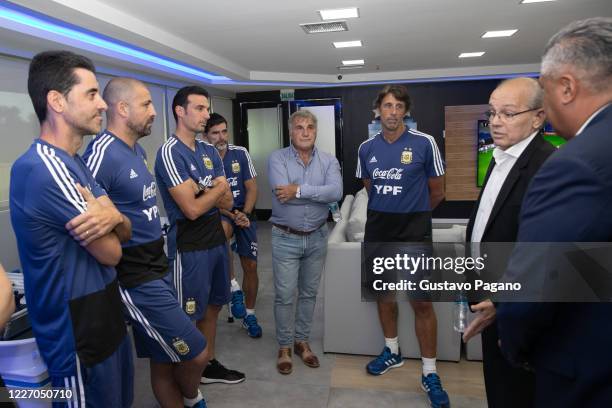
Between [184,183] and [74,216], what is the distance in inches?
33.9

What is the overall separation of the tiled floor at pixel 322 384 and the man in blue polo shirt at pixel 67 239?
1.20 metres

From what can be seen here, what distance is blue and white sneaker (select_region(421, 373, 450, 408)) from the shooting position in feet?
7.82

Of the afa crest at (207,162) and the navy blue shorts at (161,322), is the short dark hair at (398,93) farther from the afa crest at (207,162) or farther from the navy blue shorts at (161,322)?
the navy blue shorts at (161,322)

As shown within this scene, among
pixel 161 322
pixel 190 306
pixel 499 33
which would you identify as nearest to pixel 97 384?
pixel 161 322

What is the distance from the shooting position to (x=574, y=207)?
89 cm

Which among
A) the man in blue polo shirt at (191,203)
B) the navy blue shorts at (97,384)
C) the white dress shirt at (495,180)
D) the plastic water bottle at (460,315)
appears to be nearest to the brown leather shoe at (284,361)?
the man in blue polo shirt at (191,203)

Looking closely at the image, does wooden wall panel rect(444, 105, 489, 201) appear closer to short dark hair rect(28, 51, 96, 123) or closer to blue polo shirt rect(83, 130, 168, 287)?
blue polo shirt rect(83, 130, 168, 287)

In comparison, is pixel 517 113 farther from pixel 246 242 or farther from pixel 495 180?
pixel 246 242

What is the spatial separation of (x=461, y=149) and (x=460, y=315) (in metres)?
5.77

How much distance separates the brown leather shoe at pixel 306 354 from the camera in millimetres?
2865

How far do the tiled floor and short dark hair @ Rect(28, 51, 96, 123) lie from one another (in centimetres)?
187

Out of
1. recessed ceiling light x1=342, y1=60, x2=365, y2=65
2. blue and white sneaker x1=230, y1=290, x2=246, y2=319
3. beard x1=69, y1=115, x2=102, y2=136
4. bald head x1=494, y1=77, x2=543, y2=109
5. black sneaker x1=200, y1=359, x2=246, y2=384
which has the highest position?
recessed ceiling light x1=342, y1=60, x2=365, y2=65

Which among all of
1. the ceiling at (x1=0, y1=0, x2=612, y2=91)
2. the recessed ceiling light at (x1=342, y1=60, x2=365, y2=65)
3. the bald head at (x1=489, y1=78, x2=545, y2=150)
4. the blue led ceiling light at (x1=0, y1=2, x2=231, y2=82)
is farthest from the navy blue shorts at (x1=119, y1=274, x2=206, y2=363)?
the recessed ceiling light at (x1=342, y1=60, x2=365, y2=65)

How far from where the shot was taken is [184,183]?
2197 mm
